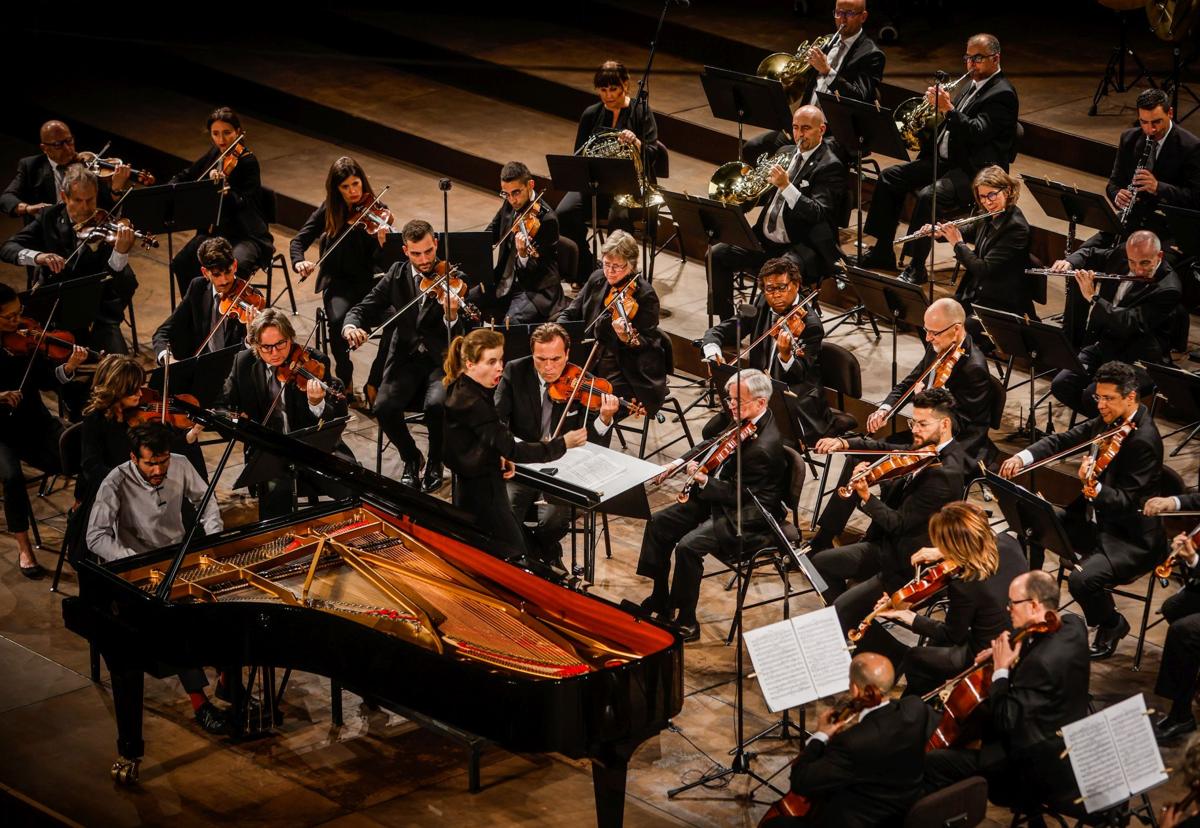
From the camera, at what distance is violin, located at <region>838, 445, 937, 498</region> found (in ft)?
22.4

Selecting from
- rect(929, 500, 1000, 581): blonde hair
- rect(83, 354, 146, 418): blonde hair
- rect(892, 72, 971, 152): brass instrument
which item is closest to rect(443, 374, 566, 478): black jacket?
rect(83, 354, 146, 418): blonde hair

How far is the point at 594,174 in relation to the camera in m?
8.85

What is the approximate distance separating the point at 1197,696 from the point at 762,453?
2.03m

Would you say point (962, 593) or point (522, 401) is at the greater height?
point (522, 401)

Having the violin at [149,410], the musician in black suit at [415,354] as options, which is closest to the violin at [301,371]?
the violin at [149,410]

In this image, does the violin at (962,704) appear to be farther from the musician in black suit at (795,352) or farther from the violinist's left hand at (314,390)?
the violinist's left hand at (314,390)

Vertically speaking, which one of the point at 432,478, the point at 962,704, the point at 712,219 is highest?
the point at 712,219

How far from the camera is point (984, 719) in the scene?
5762 mm

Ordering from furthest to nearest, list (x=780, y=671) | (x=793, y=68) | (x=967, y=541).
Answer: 1. (x=793, y=68)
2. (x=967, y=541)
3. (x=780, y=671)

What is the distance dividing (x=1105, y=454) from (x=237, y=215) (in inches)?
205

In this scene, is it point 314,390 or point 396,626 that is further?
point 314,390

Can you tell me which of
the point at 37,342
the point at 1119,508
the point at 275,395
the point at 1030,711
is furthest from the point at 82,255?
the point at 1030,711

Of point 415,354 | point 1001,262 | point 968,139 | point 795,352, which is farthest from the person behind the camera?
point 968,139

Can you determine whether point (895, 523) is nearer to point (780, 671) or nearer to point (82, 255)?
point (780, 671)
